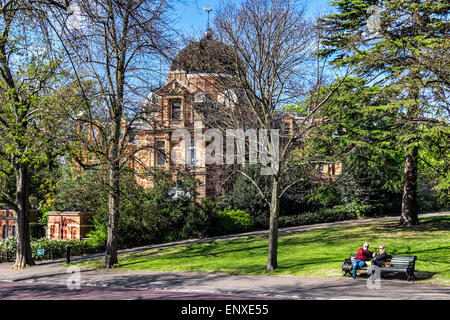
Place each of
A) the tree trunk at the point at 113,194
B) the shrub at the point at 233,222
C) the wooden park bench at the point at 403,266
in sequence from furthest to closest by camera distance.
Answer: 1. the shrub at the point at 233,222
2. the tree trunk at the point at 113,194
3. the wooden park bench at the point at 403,266

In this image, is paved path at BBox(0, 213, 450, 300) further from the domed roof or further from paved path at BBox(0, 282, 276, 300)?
the domed roof

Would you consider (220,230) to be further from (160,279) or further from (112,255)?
(160,279)

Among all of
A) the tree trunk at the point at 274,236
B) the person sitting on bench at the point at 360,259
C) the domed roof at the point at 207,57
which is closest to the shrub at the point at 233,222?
the tree trunk at the point at 274,236

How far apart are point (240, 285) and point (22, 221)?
13.7 m

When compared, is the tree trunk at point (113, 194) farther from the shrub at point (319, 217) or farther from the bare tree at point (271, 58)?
the shrub at point (319, 217)

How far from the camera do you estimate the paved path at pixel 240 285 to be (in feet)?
41.0

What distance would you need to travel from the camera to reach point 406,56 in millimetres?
17000

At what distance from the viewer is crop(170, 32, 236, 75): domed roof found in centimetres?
1877

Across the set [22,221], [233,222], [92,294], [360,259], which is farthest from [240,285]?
[233,222]

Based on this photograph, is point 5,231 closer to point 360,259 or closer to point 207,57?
point 207,57

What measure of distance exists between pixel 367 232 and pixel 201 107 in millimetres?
13170

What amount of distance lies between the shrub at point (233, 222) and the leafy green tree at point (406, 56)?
1104 centimetres

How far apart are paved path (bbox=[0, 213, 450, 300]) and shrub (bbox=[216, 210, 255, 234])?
513 inches

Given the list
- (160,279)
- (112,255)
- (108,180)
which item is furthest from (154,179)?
(160,279)
